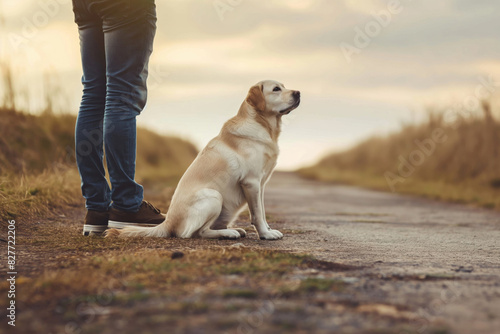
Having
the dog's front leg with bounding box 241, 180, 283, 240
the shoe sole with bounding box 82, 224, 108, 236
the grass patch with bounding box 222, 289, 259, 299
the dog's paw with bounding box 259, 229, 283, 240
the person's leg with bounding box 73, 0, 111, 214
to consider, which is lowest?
the shoe sole with bounding box 82, 224, 108, 236

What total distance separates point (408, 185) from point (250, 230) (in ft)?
25.3

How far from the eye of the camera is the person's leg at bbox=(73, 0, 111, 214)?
3273 mm

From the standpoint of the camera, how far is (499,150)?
9.18 meters

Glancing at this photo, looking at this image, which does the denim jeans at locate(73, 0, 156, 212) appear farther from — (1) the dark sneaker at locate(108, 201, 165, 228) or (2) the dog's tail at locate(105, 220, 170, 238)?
(2) the dog's tail at locate(105, 220, 170, 238)

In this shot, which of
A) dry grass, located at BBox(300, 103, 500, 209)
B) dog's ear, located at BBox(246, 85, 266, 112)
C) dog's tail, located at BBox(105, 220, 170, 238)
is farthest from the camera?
dry grass, located at BBox(300, 103, 500, 209)

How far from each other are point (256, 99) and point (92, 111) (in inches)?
44.7

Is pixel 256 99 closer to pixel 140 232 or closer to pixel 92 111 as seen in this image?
pixel 92 111

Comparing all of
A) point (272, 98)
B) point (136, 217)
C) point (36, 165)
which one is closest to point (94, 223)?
point (136, 217)

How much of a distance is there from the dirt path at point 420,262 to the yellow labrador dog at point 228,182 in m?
0.43

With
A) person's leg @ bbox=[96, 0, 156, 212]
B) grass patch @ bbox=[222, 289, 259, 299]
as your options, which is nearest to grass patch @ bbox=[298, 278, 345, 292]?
grass patch @ bbox=[222, 289, 259, 299]

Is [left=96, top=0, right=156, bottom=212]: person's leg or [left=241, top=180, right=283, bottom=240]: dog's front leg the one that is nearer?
[left=96, top=0, right=156, bottom=212]: person's leg

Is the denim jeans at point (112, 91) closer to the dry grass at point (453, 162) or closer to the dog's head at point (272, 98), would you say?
the dog's head at point (272, 98)

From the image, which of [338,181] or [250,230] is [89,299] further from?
[338,181]

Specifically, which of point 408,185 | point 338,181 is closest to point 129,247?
point 408,185
